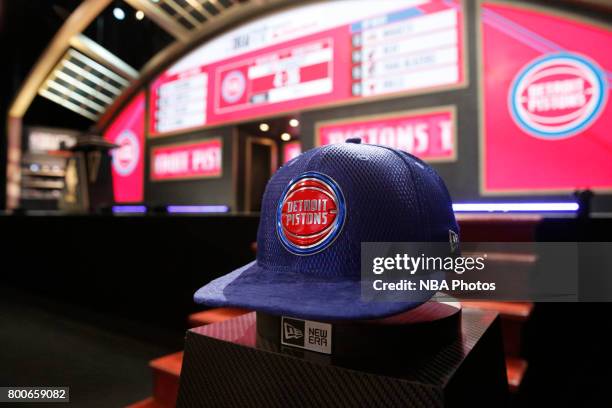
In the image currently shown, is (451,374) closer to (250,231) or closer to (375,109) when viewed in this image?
(250,231)

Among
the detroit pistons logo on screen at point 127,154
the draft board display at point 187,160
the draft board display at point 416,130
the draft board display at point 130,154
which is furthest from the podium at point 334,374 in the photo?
the detroit pistons logo on screen at point 127,154

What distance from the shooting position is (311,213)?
1.66 feet

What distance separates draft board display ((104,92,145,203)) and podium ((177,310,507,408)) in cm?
608

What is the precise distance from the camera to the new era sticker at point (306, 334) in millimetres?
485

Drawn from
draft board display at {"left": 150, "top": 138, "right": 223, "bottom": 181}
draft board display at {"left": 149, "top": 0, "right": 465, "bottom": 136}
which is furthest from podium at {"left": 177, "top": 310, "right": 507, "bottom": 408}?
draft board display at {"left": 150, "top": 138, "right": 223, "bottom": 181}

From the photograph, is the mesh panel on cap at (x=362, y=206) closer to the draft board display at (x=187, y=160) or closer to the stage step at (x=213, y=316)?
the stage step at (x=213, y=316)

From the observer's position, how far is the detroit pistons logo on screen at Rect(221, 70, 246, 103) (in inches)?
193

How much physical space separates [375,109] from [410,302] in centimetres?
369

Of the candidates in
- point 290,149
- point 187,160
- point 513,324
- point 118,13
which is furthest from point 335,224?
point 118,13

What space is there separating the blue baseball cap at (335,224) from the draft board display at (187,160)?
15.8ft

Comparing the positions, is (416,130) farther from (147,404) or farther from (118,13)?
(118,13)

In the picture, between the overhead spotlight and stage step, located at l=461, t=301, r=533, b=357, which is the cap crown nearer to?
stage step, located at l=461, t=301, r=533, b=357

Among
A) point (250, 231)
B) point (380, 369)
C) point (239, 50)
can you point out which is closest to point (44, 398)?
point (250, 231)

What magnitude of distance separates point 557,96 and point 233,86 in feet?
11.7
